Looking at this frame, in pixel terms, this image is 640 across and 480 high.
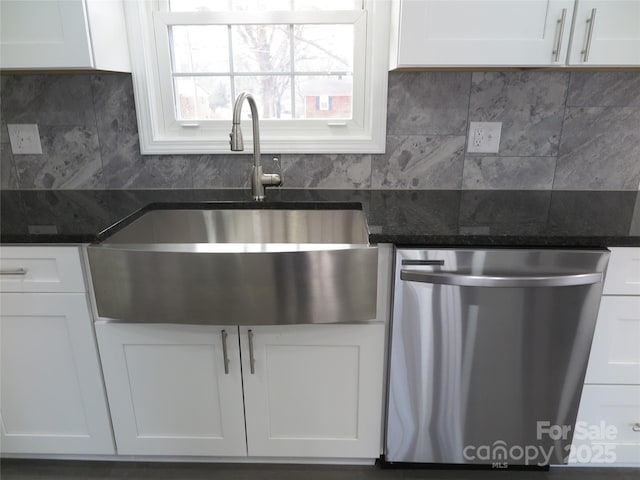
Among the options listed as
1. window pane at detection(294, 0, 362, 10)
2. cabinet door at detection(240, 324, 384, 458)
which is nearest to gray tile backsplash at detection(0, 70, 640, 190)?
window pane at detection(294, 0, 362, 10)

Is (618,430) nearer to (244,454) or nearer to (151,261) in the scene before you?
(244,454)

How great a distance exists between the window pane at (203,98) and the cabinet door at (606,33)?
1.20 m

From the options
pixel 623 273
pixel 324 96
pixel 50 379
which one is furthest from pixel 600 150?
pixel 50 379

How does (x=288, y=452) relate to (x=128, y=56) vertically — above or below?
below

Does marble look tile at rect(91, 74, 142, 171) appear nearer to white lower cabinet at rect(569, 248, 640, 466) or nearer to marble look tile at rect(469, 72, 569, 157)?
marble look tile at rect(469, 72, 569, 157)

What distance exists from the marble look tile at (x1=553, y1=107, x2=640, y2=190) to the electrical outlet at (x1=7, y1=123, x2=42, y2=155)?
2.10 meters

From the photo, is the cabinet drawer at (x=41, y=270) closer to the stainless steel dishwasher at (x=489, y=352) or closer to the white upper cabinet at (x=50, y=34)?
the white upper cabinet at (x=50, y=34)

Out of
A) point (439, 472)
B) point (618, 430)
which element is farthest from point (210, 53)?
A: point (618, 430)

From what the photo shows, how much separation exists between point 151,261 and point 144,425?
0.63 meters

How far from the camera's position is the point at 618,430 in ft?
4.63

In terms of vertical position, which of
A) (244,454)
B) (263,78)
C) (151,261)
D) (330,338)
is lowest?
(244,454)

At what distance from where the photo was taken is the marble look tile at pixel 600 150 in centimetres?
164

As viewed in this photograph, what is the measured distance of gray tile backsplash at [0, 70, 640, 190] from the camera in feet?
5.34

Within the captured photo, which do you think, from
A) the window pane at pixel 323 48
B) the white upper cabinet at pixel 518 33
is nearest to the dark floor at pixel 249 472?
the white upper cabinet at pixel 518 33
